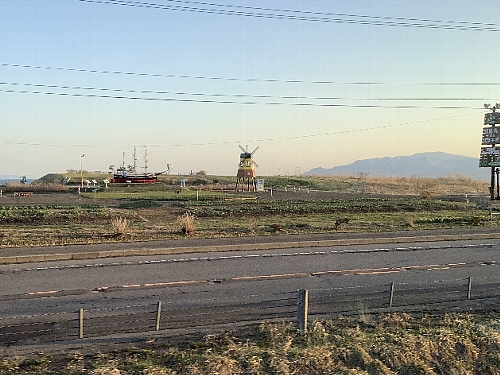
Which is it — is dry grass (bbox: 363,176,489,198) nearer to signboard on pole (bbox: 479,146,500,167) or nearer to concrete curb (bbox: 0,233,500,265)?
signboard on pole (bbox: 479,146,500,167)

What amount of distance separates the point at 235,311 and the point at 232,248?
8.34 metres

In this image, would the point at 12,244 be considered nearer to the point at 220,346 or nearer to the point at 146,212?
the point at 220,346

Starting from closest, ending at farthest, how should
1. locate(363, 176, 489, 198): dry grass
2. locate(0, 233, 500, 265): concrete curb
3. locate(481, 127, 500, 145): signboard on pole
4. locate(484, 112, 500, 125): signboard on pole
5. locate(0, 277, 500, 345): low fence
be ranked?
locate(0, 277, 500, 345): low fence → locate(0, 233, 500, 265): concrete curb → locate(484, 112, 500, 125): signboard on pole → locate(481, 127, 500, 145): signboard on pole → locate(363, 176, 489, 198): dry grass

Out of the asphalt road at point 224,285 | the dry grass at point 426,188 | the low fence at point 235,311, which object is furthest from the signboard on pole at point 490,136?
the low fence at point 235,311

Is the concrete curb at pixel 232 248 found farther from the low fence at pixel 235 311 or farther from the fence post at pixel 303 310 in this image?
the fence post at pixel 303 310

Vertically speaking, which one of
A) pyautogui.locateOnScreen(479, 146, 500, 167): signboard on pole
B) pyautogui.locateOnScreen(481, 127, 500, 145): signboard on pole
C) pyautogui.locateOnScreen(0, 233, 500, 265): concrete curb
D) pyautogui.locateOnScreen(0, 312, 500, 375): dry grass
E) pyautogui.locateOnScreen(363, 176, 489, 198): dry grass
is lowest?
pyautogui.locateOnScreen(0, 312, 500, 375): dry grass

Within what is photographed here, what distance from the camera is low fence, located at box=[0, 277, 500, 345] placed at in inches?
356

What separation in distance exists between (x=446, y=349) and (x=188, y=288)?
629 centimetres

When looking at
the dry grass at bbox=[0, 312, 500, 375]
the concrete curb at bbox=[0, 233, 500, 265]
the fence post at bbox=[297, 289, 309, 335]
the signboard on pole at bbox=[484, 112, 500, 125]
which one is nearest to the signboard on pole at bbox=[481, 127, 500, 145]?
the signboard on pole at bbox=[484, 112, 500, 125]

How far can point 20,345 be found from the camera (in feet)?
27.6

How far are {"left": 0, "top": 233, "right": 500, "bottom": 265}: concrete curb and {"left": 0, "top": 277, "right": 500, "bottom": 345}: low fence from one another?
260 inches

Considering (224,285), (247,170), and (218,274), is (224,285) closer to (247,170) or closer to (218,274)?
(218,274)

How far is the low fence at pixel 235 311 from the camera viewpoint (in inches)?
356

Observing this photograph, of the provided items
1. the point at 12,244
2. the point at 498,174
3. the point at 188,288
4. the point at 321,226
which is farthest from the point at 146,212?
the point at 498,174
